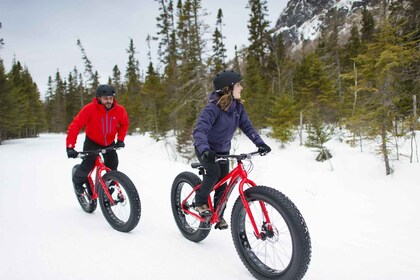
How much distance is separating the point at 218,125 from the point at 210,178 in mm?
725

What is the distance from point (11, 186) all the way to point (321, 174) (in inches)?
549

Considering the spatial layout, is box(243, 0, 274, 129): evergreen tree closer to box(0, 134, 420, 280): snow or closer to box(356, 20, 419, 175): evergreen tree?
box(356, 20, 419, 175): evergreen tree

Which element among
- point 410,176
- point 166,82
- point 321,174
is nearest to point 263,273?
point 410,176

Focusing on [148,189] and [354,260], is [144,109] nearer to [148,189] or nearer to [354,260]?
[148,189]

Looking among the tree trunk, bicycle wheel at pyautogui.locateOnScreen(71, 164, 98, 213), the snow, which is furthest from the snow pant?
the tree trunk

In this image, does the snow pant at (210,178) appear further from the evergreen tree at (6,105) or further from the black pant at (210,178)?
the evergreen tree at (6,105)

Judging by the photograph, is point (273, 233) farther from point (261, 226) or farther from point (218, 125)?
point (218, 125)

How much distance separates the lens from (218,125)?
3.84 metres

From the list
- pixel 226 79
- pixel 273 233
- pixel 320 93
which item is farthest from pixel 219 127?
pixel 320 93

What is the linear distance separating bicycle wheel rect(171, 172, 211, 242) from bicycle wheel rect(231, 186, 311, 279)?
80 centimetres

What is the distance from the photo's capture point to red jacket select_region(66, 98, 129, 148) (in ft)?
16.6

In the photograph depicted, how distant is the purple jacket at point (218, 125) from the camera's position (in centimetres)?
355

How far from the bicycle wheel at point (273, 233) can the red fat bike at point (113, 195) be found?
1786 mm

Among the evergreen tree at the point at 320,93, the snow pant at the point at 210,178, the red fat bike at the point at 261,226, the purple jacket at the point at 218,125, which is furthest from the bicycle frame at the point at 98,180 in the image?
the evergreen tree at the point at 320,93
